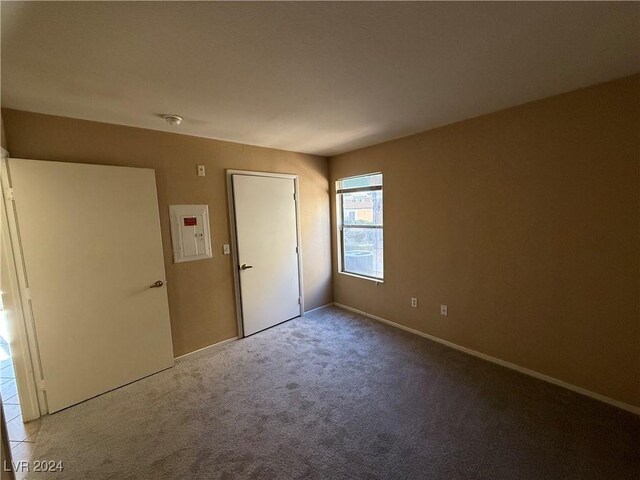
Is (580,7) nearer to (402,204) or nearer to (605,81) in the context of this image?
(605,81)

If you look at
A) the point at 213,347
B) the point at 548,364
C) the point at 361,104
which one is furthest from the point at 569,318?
the point at 213,347

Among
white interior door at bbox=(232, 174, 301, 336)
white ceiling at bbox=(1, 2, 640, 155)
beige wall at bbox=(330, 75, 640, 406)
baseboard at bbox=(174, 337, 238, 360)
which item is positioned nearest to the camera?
white ceiling at bbox=(1, 2, 640, 155)

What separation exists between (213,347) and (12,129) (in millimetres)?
2527

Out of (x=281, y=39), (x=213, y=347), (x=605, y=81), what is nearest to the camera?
(x=281, y=39)

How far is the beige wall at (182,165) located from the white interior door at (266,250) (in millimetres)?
167

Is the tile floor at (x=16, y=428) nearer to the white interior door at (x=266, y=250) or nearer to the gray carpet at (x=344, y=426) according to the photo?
the gray carpet at (x=344, y=426)

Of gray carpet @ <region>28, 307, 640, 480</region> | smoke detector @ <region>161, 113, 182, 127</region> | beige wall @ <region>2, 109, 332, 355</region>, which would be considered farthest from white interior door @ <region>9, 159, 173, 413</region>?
smoke detector @ <region>161, 113, 182, 127</region>

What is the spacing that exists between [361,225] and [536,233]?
6.50 ft

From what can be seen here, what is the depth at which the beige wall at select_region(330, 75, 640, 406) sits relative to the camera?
185cm

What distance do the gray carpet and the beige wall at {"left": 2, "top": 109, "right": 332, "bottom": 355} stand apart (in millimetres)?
544

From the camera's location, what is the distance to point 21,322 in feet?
6.44

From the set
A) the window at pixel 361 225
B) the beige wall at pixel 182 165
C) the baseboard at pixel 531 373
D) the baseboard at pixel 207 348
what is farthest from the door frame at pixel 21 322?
the baseboard at pixel 531 373

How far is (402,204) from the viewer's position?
10.3 feet

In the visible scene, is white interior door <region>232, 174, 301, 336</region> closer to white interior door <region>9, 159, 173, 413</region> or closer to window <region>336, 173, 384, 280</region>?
window <region>336, 173, 384, 280</region>
